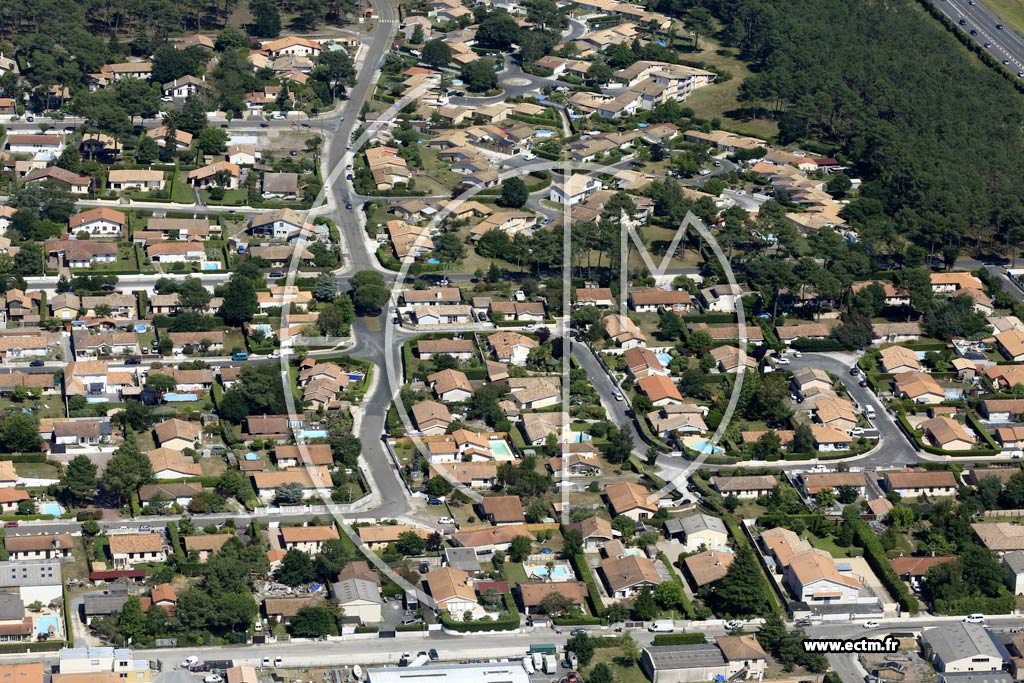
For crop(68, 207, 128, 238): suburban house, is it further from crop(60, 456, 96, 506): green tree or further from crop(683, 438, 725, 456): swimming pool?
crop(683, 438, 725, 456): swimming pool

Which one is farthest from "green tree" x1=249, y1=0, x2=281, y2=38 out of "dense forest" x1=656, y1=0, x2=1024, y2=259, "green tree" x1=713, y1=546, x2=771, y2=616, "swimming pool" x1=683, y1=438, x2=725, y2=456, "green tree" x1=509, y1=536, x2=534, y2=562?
"green tree" x1=713, y1=546, x2=771, y2=616

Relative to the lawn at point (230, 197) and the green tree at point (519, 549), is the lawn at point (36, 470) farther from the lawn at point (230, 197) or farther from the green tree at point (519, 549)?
the lawn at point (230, 197)

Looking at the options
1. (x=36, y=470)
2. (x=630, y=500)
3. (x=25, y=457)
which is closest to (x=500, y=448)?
(x=630, y=500)

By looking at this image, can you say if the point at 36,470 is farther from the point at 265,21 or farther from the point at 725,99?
the point at 725,99

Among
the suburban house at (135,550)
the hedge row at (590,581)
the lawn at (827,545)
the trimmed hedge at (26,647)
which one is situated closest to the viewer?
the trimmed hedge at (26,647)

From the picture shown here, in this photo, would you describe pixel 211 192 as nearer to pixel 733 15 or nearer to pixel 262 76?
pixel 262 76

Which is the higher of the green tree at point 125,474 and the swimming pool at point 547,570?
the swimming pool at point 547,570

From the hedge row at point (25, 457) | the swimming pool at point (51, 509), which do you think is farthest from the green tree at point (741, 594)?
the hedge row at point (25, 457)
